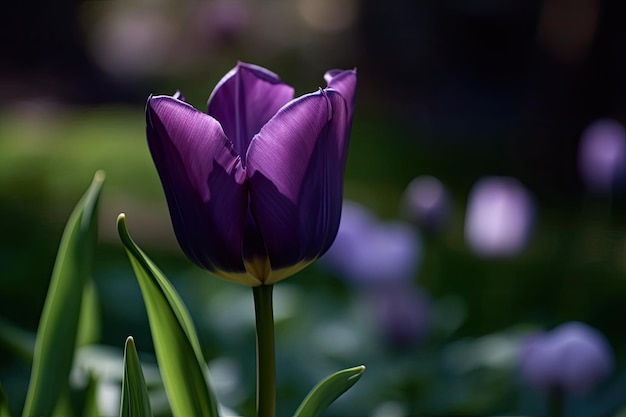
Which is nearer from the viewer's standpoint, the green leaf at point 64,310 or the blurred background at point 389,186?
the green leaf at point 64,310

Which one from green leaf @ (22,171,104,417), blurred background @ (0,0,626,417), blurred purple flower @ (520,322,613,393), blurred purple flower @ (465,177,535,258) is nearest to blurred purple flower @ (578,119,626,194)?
blurred background @ (0,0,626,417)

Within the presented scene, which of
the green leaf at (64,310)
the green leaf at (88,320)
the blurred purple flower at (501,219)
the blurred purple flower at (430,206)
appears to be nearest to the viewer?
the green leaf at (64,310)

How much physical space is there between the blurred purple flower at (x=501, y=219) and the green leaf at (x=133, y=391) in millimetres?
964

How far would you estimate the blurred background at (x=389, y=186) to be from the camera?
57.3 inches

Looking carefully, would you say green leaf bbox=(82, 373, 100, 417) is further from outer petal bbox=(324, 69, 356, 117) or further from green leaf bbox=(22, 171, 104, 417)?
outer petal bbox=(324, 69, 356, 117)

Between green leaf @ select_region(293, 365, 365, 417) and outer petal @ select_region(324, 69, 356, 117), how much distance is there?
18 cm

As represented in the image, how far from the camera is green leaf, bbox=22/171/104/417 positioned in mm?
755

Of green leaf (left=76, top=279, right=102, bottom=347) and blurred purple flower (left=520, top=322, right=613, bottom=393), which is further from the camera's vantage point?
blurred purple flower (left=520, top=322, right=613, bottom=393)

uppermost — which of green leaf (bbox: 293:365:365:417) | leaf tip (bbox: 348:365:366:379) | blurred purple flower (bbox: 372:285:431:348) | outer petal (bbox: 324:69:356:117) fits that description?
outer petal (bbox: 324:69:356:117)

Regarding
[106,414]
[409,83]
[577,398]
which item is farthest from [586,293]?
[409,83]

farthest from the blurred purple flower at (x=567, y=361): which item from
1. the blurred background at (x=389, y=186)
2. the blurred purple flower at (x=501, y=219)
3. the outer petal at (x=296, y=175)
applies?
the outer petal at (x=296, y=175)

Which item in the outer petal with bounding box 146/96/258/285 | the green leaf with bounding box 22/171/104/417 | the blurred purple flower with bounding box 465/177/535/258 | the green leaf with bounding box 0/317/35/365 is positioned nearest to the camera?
the outer petal with bounding box 146/96/258/285

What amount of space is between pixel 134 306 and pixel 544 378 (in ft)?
3.18

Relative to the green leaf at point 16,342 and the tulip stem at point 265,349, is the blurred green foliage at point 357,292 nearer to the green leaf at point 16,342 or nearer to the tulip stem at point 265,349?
the green leaf at point 16,342
